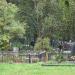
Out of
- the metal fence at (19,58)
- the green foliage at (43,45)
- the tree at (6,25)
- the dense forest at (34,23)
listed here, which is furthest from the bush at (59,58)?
the green foliage at (43,45)

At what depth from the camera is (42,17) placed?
1236 inches

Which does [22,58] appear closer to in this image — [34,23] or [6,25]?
[6,25]

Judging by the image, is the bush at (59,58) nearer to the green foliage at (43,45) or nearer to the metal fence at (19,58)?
the metal fence at (19,58)

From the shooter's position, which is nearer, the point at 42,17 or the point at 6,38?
the point at 6,38

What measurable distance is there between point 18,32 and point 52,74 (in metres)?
13.8

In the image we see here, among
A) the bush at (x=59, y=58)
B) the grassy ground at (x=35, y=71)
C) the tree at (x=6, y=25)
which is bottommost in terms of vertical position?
the bush at (x=59, y=58)

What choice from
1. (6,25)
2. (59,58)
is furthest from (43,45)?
(59,58)

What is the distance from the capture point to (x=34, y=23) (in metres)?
33.2

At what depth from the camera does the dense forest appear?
25.4 m

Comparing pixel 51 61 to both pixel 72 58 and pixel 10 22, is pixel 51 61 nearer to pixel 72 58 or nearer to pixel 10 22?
pixel 72 58

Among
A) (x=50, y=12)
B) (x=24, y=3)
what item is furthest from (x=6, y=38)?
(x=24, y=3)

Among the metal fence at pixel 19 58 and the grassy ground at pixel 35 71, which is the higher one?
the grassy ground at pixel 35 71

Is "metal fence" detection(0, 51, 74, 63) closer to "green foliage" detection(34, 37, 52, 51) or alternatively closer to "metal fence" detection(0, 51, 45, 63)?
"metal fence" detection(0, 51, 45, 63)

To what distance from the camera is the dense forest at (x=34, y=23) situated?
2539 centimetres
